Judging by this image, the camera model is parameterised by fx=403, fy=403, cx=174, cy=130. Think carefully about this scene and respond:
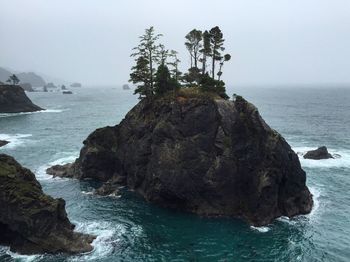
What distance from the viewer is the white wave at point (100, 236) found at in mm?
51281

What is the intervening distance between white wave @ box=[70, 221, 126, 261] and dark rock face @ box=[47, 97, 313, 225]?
12374mm

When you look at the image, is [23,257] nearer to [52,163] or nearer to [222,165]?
[222,165]

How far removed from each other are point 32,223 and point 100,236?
981cm

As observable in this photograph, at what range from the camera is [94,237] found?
56094mm

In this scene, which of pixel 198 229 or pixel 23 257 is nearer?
pixel 23 257

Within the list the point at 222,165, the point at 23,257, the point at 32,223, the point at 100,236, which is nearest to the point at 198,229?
the point at 222,165

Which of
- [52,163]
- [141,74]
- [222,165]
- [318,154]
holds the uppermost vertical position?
[141,74]

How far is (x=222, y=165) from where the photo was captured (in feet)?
218

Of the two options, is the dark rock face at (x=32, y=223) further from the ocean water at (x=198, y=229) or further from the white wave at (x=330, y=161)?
the white wave at (x=330, y=161)

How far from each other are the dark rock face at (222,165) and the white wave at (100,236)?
12.4 meters

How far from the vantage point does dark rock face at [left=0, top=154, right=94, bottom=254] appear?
52.0m

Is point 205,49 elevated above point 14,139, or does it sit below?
above

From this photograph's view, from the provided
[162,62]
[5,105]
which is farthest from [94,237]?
[5,105]

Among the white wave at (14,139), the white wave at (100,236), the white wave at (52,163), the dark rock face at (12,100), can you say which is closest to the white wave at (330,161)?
the white wave at (100,236)
